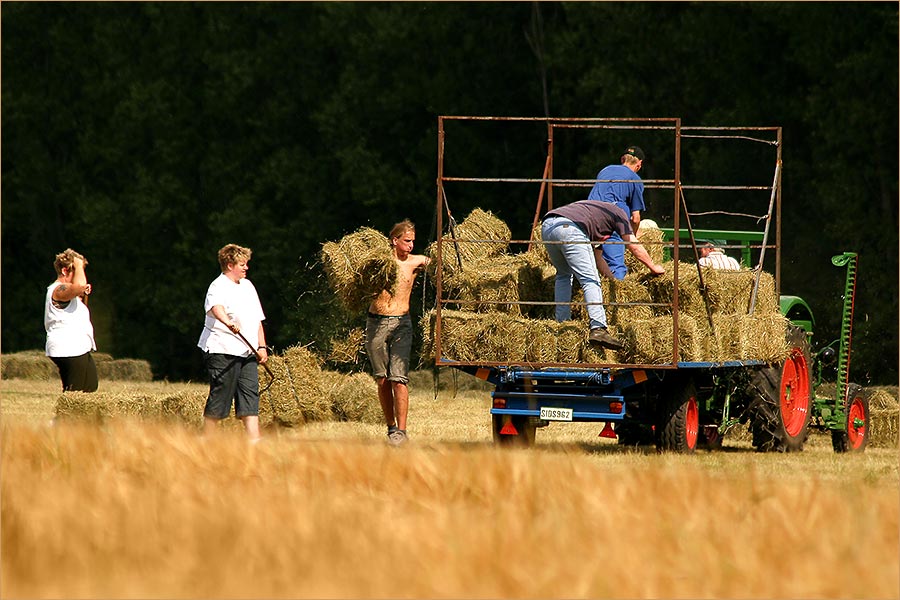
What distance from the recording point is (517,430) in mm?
13633

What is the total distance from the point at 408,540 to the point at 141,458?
2.57m

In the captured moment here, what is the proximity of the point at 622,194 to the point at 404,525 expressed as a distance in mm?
7920

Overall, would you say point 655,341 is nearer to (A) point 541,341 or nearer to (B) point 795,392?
(A) point 541,341

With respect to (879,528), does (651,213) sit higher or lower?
higher

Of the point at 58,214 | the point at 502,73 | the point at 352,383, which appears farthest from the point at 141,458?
the point at 58,214

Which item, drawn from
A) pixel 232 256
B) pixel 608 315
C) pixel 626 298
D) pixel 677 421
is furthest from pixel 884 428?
pixel 232 256

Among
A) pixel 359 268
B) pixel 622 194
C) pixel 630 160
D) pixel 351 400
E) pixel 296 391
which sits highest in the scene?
pixel 630 160

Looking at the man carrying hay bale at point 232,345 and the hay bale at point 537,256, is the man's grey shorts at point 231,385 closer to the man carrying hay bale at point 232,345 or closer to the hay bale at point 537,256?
the man carrying hay bale at point 232,345

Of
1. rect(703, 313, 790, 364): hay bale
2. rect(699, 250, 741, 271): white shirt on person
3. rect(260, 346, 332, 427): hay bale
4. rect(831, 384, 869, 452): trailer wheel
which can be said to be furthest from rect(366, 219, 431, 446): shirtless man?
rect(831, 384, 869, 452): trailer wheel

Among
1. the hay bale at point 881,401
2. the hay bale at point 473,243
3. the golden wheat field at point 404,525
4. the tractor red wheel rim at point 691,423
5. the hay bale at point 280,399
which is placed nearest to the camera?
the golden wheat field at point 404,525

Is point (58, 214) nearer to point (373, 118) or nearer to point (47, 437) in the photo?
point (373, 118)

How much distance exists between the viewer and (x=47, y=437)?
8734 millimetres

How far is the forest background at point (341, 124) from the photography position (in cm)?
2809

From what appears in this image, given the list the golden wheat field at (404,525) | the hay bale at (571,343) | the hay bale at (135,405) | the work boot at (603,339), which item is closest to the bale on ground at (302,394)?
the hay bale at (135,405)
